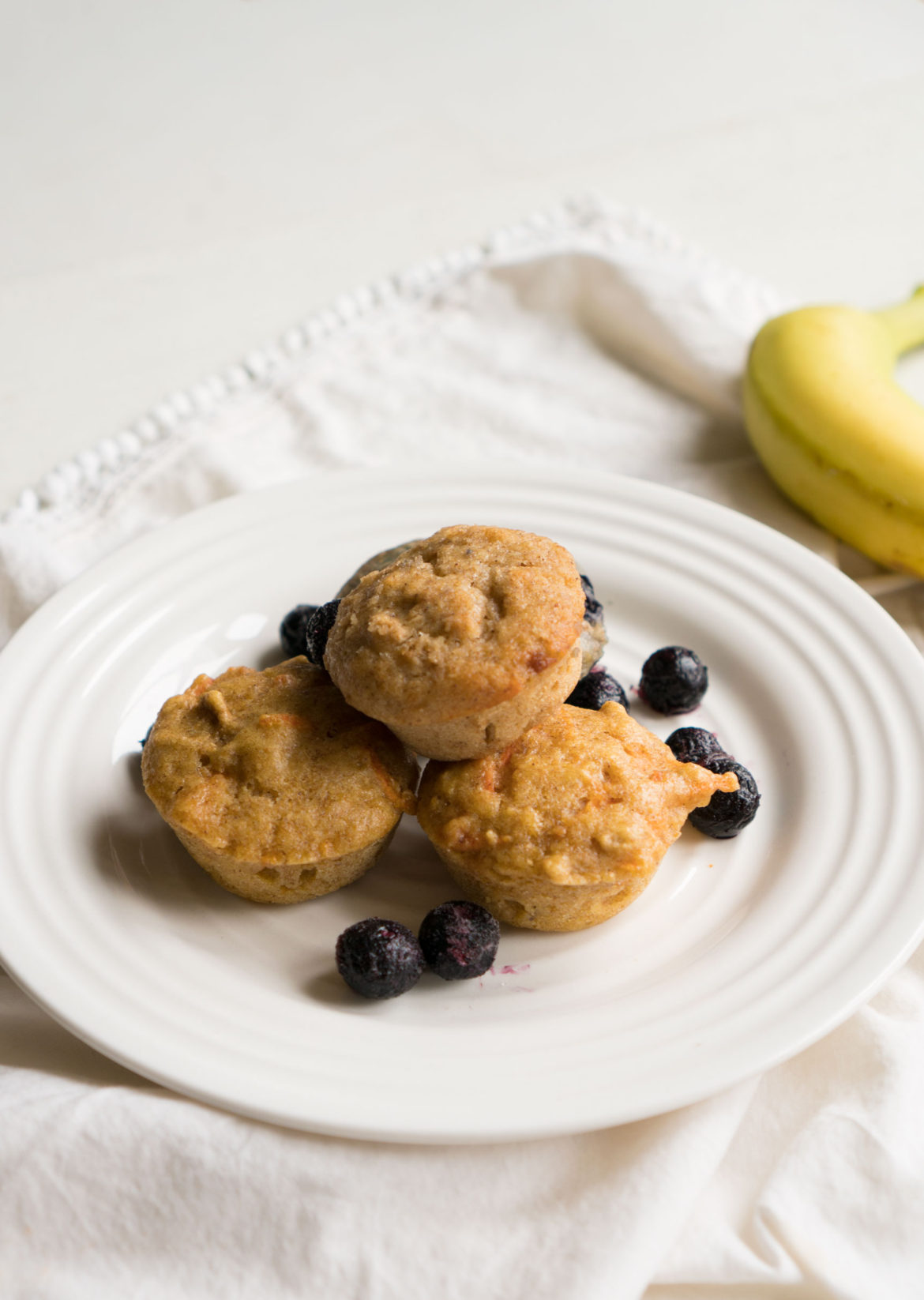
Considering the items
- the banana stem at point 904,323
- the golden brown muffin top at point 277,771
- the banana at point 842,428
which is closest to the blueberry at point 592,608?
the golden brown muffin top at point 277,771

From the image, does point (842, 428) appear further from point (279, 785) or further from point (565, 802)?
point (279, 785)

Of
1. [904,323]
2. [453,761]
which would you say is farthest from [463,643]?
[904,323]

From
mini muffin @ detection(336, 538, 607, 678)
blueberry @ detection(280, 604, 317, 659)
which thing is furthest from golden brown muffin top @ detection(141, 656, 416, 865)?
blueberry @ detection(280, 604, 317, 659)

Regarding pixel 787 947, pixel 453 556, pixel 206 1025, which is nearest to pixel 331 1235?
pixel 206 1025

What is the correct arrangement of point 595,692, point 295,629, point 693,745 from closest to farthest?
point 693,745, point 595,692, point 295,629

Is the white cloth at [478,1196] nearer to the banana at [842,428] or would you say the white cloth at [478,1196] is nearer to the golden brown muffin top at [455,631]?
the golden brown muffin top at [455,631]
